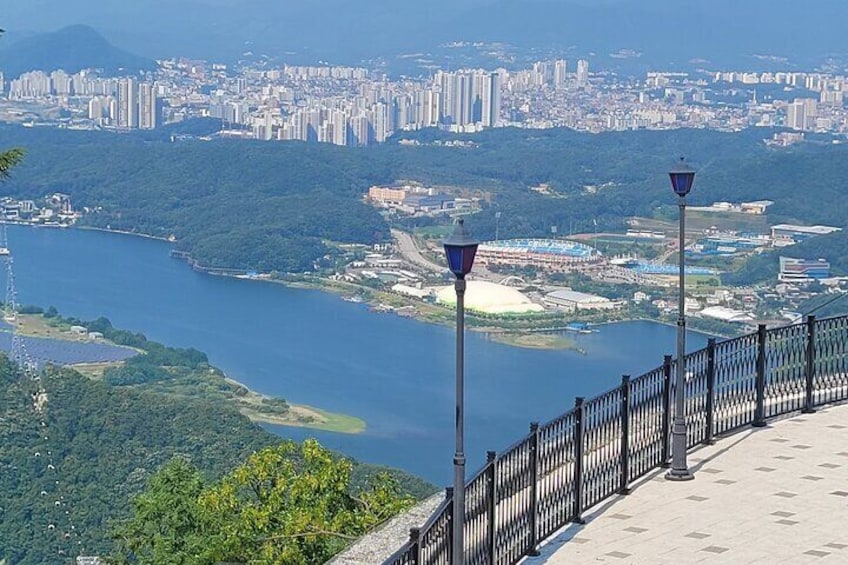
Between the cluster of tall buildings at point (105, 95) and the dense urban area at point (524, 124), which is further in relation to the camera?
the cluster of tall buildings at point (105, 95)

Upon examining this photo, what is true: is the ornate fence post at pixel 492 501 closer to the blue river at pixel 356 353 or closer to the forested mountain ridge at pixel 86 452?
the forested mountain ridge at pixel 86 452

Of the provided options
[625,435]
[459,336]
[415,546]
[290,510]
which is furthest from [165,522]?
[459,336]

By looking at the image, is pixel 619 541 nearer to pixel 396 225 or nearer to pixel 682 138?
pixel 396 225

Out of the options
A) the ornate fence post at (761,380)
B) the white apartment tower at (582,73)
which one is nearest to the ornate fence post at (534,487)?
the ornate fence post at (761,380)

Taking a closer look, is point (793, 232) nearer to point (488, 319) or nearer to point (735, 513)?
point (488, 319)

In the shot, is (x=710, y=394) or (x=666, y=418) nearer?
(x=666, y=418)

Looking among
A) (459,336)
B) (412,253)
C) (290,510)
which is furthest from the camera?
(412,253)
